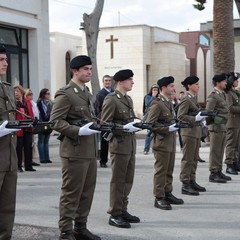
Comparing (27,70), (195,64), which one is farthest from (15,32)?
(195,64)

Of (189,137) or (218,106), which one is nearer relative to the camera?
(189,137)

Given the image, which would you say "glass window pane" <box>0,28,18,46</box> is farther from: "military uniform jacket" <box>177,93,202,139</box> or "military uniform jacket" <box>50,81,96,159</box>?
"military uniform jacket" <box>50,81,96,159</box>

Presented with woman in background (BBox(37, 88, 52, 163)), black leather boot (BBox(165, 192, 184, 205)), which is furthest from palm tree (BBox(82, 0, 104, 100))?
black leather boot (BBox(165, 192, 184, 205))

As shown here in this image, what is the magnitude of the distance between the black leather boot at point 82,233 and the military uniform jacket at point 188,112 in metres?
3.13

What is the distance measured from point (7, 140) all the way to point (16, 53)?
13.5m

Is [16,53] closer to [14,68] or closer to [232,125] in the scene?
[14,68]

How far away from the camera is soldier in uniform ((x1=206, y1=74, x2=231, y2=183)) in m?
9.78

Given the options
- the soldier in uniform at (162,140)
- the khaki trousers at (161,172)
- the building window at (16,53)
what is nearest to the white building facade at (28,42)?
the building window at (16,53)

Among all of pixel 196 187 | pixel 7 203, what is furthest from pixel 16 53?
pixel 7 203

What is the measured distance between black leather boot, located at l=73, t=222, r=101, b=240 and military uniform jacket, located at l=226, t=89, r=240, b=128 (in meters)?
5.53

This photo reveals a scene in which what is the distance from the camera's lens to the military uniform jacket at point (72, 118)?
5.85m

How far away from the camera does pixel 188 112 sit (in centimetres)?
887

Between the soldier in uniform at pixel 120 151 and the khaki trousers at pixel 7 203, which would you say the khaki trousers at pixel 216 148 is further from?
the khaki trousers at pixel 7 203

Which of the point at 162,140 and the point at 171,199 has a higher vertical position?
the point at 162,140
